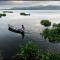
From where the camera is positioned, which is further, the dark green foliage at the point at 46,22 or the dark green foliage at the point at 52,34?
the dark green foliage at the point at 46,22

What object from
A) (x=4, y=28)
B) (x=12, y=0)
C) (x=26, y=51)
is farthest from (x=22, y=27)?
(x=12, y=0)

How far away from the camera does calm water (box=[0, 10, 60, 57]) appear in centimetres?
902

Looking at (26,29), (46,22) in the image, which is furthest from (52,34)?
(46,22)

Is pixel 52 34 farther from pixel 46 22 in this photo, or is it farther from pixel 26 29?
pixel 46 22

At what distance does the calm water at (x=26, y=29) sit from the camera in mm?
9023

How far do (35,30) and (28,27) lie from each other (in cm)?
62

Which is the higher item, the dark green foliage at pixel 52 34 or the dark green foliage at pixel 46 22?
the dark green foliage at pixel 46 22

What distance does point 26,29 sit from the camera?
11.4 meters

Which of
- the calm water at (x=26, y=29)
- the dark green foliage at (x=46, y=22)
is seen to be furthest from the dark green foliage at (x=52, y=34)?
the dark green foliage at (x=46, y=22)

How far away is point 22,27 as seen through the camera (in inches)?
440

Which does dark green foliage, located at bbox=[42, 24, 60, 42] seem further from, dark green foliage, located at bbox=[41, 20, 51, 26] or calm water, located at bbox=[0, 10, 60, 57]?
dark green foliage, located at bbox=[41, 20, 51, 26]

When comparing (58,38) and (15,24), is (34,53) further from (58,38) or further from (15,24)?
(15,24)

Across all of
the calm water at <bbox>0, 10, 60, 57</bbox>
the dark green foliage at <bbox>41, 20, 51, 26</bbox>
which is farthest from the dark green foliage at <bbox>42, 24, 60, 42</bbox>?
the dark green foliage at <bbox>41, 20, 51, 26</bbox>

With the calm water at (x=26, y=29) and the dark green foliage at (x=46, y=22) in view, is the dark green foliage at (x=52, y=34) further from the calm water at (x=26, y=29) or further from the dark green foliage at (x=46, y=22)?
the dark green foliage at (x=46, y=22)
